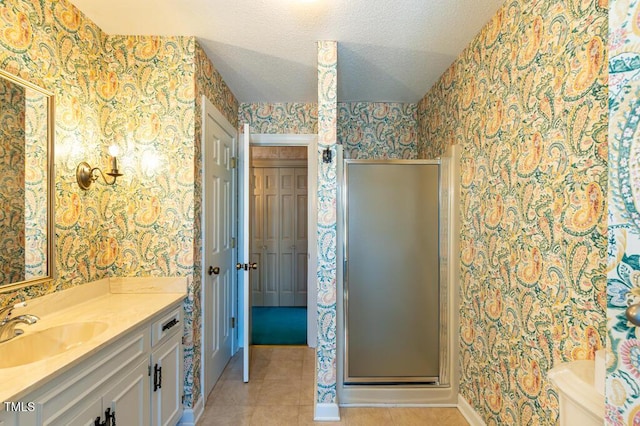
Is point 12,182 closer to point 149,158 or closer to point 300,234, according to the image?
point 149,158

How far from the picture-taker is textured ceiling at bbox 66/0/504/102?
1.71 m

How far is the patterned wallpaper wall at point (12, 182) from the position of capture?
1.33m

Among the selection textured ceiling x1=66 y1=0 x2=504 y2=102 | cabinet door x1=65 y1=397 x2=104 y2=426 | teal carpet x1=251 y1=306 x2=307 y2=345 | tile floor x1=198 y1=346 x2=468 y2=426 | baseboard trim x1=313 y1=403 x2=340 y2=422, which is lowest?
teal carpet x1=251 y1=306 x2=307 y2=345

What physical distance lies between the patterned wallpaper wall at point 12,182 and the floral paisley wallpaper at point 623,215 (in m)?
2.08

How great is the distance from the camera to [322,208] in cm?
204

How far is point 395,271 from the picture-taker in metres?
2.27

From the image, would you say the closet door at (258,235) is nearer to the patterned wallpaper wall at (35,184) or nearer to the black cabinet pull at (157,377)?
the black cabinet pull at (157,377)

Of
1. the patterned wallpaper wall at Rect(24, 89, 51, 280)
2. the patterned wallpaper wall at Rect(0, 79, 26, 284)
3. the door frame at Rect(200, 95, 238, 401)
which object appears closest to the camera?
the patterned wallpaper wall at Rect(0, 79, 26, 284)

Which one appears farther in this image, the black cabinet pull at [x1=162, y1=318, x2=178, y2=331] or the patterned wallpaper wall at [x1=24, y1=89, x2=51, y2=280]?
the black cabinet pull at [x1=162, y1=318, x2=178, y2=331]

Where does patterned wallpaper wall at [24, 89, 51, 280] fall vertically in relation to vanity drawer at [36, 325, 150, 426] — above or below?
above

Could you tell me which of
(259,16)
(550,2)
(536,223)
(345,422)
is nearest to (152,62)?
(259,16)

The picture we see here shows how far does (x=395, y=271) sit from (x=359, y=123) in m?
1.68

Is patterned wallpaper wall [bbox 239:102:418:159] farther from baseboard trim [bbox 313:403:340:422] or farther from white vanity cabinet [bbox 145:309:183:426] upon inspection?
baseboard trim [bbox 313:403:340:422]

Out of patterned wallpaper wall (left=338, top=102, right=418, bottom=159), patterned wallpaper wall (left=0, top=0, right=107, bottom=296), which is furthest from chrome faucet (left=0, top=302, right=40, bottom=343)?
patterned wallpaper wall (left=338, top=102, right=418, bottom=159)
